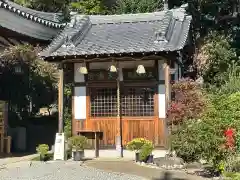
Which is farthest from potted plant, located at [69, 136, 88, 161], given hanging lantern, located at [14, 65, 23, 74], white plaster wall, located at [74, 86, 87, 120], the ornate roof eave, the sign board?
hanging lantern, located at [14, 65, 23, 74]

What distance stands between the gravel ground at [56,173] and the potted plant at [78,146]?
727 mm

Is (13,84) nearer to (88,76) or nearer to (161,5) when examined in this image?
(88,76)

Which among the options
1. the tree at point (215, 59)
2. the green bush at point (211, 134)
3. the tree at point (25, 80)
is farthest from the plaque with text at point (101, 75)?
the tree at point (215, 59)

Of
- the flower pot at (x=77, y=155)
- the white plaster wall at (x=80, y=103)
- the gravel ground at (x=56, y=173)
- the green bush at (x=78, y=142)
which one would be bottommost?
the gravel ground at (x=56, y=173)

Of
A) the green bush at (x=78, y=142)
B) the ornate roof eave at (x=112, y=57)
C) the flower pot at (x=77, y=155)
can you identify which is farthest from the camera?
the ornate roof eave at (x=112, y=57)

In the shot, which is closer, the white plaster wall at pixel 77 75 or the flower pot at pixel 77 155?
the flower pot at pixel 77 155

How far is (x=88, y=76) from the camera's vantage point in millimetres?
17109

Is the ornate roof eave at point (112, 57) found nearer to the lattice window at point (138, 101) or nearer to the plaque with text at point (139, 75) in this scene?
the plaque with text at point (139, 75)

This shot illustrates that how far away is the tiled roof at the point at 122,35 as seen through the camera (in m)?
15.9

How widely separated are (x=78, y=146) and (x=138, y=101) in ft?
10.1

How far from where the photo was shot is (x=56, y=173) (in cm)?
1207

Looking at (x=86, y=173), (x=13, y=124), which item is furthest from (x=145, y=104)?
(x=13, y=124)

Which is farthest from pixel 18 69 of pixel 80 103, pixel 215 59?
pixel 215 59

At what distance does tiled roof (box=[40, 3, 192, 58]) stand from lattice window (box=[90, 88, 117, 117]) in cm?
177
